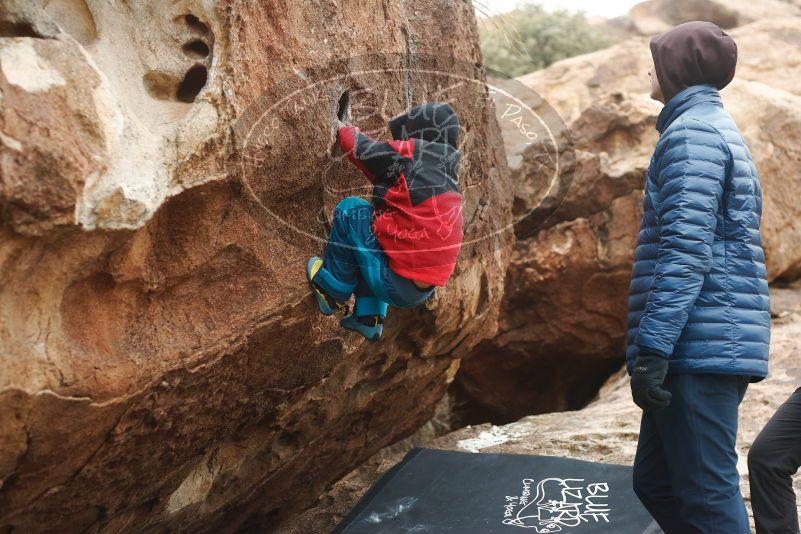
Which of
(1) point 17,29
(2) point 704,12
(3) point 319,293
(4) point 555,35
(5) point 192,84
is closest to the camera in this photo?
(1) point 17,29

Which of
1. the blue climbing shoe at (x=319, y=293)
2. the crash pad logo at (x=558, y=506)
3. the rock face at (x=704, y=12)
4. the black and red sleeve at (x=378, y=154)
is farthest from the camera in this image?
the rock face at (x=704, y=12)

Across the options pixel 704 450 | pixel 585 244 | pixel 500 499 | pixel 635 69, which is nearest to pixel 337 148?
pixel 704 450

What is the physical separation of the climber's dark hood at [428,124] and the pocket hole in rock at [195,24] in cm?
72

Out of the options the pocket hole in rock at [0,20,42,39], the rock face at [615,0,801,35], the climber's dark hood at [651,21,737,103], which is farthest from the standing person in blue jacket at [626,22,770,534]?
the rock face at [615,0,801,35]

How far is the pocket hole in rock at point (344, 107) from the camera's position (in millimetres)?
3234

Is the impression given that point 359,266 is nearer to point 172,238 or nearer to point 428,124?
point 428,124

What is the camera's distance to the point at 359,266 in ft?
10.1

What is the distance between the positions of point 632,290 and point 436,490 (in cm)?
184

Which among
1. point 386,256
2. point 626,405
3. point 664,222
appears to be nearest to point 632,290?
point 664,222

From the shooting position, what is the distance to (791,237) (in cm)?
714

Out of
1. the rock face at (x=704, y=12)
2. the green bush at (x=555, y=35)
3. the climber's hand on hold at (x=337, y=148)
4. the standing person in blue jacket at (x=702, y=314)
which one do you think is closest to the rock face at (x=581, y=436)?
the standing person in blue jacket at (x=702, y=314)

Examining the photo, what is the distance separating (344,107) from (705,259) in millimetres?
1431

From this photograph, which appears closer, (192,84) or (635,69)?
(192,84)

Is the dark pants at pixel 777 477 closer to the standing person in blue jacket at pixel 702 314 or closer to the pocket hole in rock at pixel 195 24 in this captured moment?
the standing person in blue jacket at pixel 702 314
